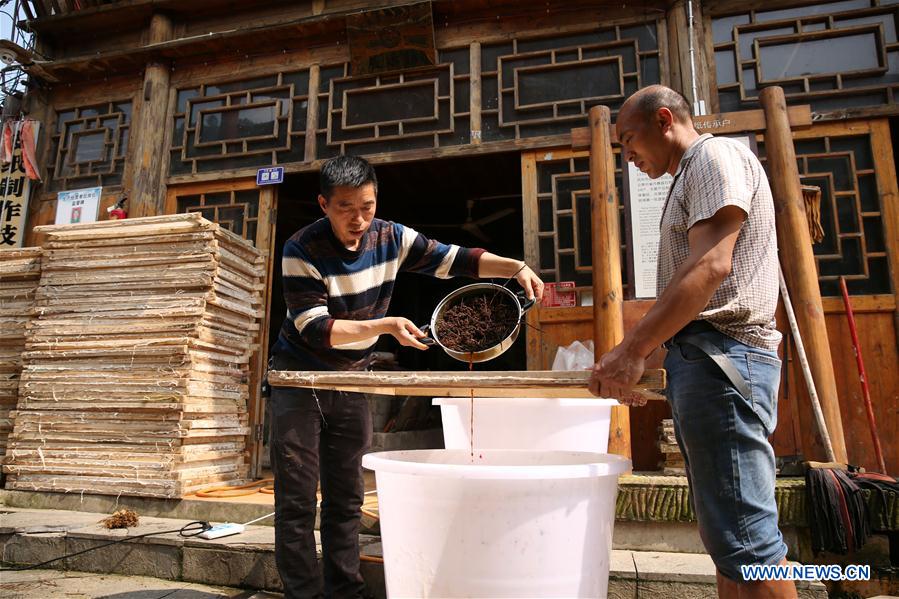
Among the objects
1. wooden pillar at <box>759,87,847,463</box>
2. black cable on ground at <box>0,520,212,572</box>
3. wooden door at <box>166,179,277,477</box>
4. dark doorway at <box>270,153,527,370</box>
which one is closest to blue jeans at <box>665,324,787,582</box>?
wooden pillar at <box>759,87,847,463</box>

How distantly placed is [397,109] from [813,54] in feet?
13.6

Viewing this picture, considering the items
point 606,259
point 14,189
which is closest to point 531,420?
point 606,259

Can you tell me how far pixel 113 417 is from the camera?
5.19 m

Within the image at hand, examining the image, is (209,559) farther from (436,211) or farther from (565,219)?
(436,211)

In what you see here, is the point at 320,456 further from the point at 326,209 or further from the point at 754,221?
the point at 754,221

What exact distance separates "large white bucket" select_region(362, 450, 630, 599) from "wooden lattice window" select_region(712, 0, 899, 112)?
5.04m

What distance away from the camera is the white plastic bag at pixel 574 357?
4883 millimetres

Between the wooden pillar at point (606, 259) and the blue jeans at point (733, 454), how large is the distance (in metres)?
2.25

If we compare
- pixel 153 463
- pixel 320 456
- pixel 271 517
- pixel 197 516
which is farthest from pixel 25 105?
pixel 320 456

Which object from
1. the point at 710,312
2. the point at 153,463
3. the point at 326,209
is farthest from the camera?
the point at 153,463

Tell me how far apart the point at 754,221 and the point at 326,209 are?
207 centimetres

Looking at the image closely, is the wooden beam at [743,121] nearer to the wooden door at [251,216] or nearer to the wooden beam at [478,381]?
the wooden beam at [478,381]

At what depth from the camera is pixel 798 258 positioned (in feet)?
13.5

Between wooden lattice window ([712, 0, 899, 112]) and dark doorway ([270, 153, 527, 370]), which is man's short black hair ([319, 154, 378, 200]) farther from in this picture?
wooden lattice window ([712, 0, 899, 112])
